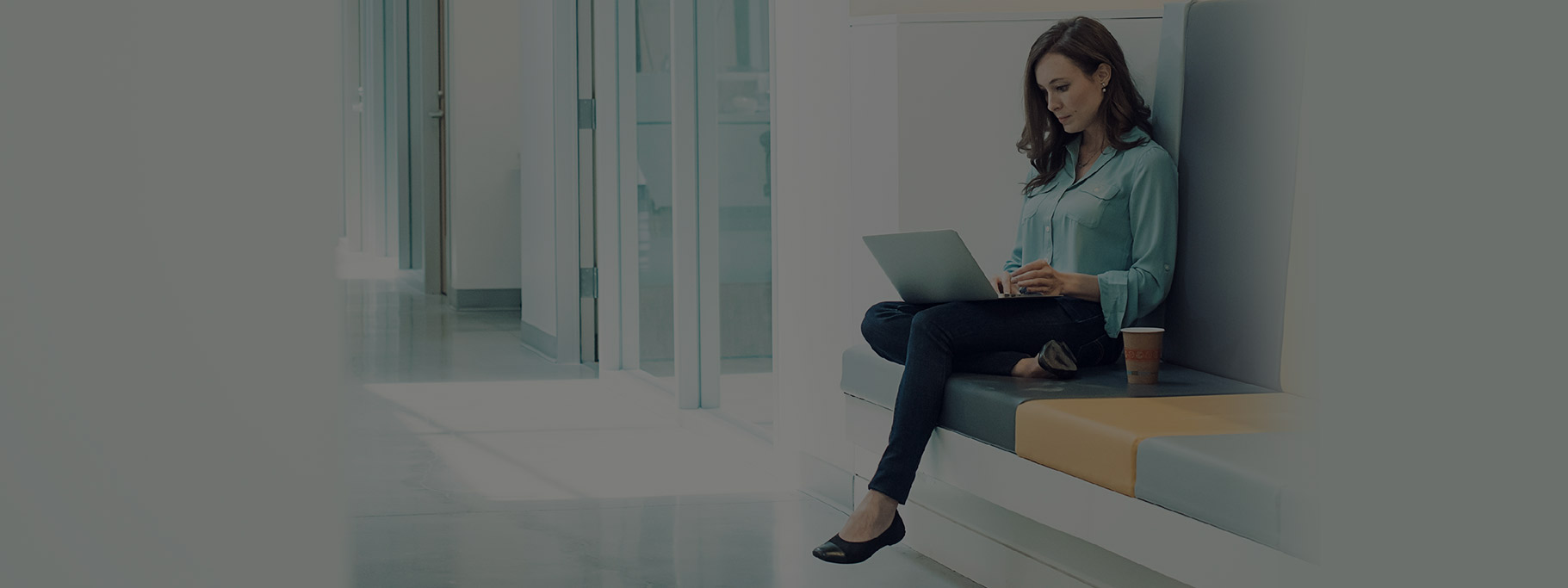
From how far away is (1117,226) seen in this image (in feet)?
7.58

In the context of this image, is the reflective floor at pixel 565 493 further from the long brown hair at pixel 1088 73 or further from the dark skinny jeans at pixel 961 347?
the long brown hair at pixel 1088 73

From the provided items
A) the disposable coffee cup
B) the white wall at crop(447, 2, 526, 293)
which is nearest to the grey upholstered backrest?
the disposable coffee cup

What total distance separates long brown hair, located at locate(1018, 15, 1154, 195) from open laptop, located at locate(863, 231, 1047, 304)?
0.89ft

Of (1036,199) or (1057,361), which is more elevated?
(1036,199)

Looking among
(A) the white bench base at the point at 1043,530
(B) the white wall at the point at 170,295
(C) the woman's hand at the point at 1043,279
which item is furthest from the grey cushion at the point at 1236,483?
(B) the white wall at the point at 170,295

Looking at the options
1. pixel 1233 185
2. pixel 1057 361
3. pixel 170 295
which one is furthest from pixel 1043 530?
pixel 170 295

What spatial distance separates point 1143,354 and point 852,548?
0.57 m

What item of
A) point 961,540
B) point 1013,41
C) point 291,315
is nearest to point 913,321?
point 961,540

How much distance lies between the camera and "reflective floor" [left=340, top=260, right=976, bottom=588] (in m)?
2.52

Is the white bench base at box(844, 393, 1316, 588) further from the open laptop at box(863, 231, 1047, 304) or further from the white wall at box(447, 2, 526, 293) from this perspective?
the white wall at box(447, 2, 526, 293)

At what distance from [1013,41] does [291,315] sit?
88.6 inches

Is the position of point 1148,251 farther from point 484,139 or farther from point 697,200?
point 484,139

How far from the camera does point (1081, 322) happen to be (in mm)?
2285

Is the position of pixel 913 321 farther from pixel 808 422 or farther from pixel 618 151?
pixel 618 151
